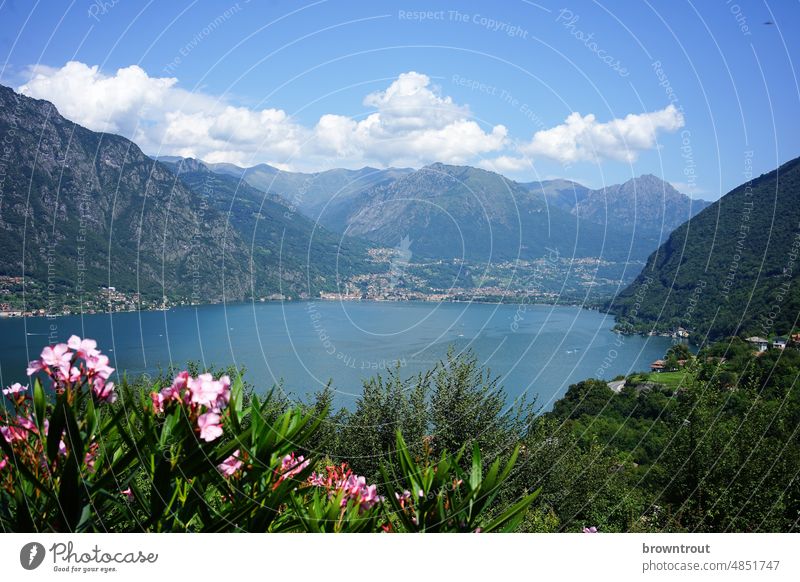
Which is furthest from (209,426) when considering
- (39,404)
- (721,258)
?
(721,258)

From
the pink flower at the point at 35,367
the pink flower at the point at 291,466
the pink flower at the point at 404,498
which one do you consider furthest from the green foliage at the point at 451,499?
A: the pink flower at the point at 35,367

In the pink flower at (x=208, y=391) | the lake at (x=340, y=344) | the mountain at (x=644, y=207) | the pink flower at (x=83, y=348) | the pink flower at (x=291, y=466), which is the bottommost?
the lake at (x=340, y=344)

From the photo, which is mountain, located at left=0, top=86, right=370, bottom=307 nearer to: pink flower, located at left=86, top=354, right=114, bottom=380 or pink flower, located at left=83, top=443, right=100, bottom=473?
pink flower, located at left=83, top=443, right=100, bottom=473

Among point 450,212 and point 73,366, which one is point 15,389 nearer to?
point 73,366
